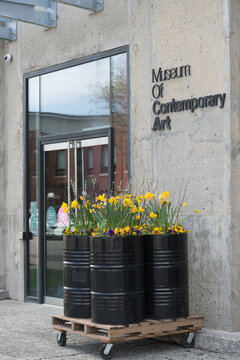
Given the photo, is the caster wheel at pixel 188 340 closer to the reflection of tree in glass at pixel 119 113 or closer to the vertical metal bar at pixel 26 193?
the reflection of tree in glass at pixel 119 113

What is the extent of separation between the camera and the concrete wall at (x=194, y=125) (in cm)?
714

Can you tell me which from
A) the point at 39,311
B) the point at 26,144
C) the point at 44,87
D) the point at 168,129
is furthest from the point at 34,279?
the point at 168,129

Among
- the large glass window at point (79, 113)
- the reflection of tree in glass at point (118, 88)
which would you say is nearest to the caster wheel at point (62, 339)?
the large glass window at point (79, 113)

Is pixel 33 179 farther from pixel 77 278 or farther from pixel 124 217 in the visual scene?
pixel 124 217

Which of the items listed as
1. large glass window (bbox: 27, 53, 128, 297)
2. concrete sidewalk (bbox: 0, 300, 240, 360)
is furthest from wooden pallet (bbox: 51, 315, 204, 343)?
large glass window (bbox: 27, 53, 128, 297)

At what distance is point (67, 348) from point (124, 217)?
160 centimetres

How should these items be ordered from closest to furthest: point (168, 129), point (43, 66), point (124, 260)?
point (124, 260) → point (168, 129) → point (43, 66)

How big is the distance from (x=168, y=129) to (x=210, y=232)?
138 centimetres

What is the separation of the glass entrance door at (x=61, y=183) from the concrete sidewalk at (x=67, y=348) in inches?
61.8

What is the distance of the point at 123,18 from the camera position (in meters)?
8.84

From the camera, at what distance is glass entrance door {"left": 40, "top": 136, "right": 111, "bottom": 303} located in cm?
931

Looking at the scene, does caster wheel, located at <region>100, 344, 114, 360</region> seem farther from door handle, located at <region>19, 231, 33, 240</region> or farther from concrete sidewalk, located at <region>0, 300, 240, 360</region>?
door handle, located at <region>19, 231, 33, 240</region>

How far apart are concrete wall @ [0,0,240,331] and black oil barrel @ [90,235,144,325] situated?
962 millimetres

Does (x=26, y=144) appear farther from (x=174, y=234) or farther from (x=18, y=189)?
(x=174, y=234)
